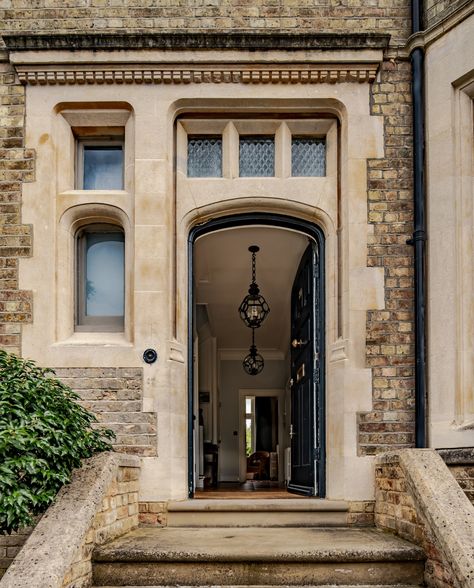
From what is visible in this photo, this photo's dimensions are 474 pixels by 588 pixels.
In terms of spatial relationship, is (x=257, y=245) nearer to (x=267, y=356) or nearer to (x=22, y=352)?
(x=22, y=352)

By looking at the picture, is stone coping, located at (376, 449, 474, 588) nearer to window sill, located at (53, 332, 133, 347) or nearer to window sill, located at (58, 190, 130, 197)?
window sill, located at (53, 332, 133, 347)

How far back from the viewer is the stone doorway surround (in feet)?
24.8

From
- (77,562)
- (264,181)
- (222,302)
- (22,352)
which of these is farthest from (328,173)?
(222,302)

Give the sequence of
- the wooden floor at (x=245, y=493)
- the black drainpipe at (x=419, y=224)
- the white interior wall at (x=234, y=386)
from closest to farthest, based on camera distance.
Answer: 1. the black drainpipe at (x=419, y=224)
2. the wooden floor at (x=245, y=493)
3. the white interior wall at (x=234, y=386)

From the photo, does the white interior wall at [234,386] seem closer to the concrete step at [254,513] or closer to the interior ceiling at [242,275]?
the interior ceiling at [242,275]

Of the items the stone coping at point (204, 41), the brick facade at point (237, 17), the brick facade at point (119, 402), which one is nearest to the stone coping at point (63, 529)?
the brick facade at point (119, 402)

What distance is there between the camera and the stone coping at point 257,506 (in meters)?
7.18

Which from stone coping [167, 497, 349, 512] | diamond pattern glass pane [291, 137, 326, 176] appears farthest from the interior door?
diamond pattern glass pane [291, 137, 326, 176]

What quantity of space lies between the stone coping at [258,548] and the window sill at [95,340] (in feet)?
5.86

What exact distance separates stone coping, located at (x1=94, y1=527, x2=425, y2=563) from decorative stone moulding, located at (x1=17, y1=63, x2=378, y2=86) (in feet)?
13.4

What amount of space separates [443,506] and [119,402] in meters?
3.18

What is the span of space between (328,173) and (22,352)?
3.34 metres

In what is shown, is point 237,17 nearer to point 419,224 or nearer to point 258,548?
point 419,224

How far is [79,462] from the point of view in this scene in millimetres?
6000
